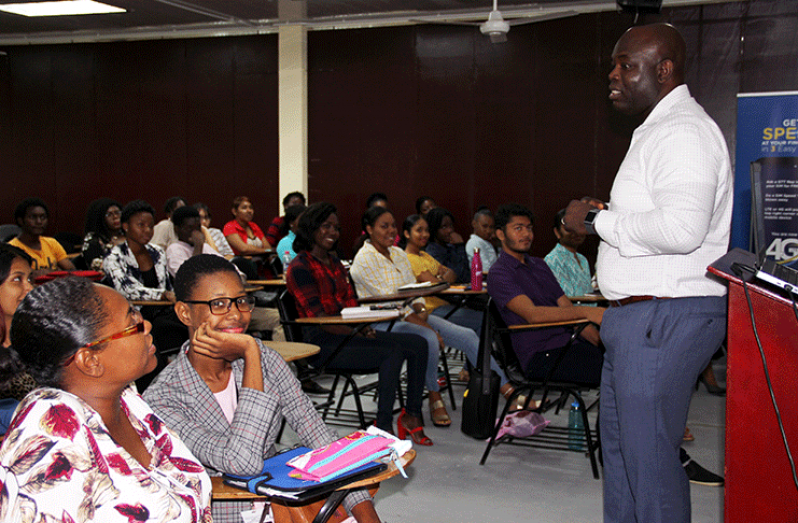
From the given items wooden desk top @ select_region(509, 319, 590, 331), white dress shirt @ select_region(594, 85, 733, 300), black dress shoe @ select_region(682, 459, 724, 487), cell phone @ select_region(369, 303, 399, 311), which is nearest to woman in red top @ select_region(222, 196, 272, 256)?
cell phone @ select_region(369, 303, 399, 311)

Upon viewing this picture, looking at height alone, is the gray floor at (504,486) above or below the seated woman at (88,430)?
below

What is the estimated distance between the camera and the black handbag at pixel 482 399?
3.77 metres

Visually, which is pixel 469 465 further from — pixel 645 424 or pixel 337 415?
pixel 645 424

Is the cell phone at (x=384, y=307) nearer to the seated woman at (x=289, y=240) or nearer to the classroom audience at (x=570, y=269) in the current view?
the classroom audience at (x=570, y=269)

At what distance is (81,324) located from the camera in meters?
1.40

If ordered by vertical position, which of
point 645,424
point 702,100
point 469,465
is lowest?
point 469,465

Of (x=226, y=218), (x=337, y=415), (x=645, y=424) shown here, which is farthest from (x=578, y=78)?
(x=645, y=424)

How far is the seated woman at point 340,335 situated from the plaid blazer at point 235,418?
1.78 meters

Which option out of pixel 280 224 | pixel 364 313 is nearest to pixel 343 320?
pixel 364 313

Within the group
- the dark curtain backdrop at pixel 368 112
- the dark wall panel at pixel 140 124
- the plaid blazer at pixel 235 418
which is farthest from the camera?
the dark wall panel at pixel 140 124

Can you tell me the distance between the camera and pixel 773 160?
206 inches

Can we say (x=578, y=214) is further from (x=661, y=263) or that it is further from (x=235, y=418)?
(x=235, y=418)

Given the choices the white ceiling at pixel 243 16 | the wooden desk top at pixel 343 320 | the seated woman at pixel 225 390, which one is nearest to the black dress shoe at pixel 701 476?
the wooden desk top at pixel 343 320

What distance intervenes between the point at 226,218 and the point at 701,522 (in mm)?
8444
